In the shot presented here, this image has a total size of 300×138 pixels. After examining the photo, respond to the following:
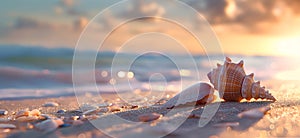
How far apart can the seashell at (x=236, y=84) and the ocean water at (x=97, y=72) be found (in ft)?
6.08

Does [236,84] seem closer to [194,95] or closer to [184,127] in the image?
[194,95]

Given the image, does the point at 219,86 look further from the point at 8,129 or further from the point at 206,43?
the point at 8,129

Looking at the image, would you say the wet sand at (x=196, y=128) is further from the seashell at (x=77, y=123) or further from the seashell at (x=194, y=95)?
the seashell at (x=194, y=95)

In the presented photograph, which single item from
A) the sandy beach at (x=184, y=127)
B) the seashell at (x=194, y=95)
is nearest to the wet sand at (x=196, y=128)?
the sandy beach at (x=184, y=127)

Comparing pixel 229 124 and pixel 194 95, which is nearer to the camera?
pixel 229 124

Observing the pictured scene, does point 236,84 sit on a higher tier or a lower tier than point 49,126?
higher

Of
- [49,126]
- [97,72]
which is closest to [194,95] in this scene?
[49,126]

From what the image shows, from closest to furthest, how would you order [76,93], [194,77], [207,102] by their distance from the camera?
[207,102] < [76,93] < [194,77]

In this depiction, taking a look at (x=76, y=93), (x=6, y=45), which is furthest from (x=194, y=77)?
(x=6, y=45)

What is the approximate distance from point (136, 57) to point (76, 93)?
5613 mm

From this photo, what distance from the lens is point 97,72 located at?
1066cm

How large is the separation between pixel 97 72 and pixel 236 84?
7.16m

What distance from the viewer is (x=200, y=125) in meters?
2.86

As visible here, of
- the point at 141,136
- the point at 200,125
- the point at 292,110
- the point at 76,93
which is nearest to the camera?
the point at 141,136
